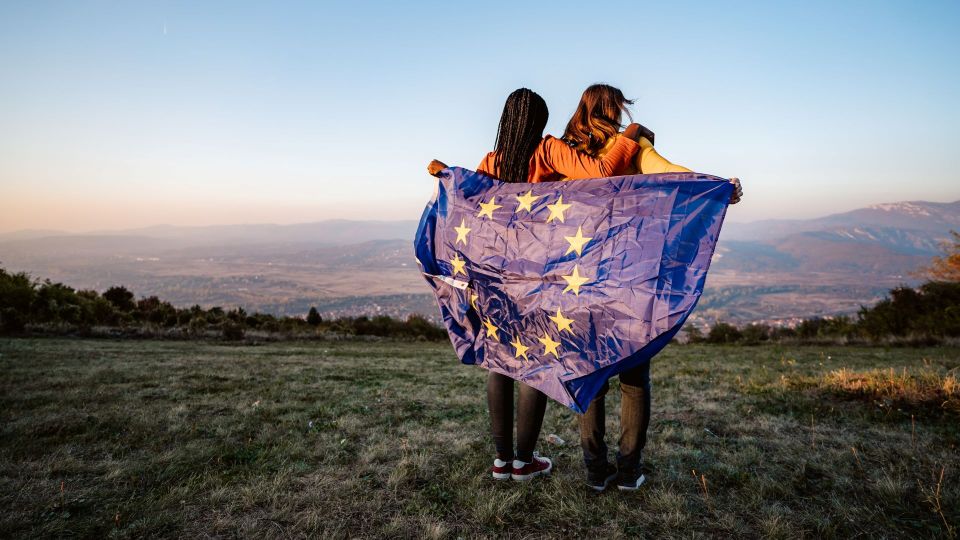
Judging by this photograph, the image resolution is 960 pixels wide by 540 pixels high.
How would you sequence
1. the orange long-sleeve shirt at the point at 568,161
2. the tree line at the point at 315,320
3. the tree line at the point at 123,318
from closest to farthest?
the orange long-sleeve shirt at the point at 568,161 < the tree line at the point at 123,318 < the tree line at the point at 315,320

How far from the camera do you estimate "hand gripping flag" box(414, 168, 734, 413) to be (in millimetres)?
2557

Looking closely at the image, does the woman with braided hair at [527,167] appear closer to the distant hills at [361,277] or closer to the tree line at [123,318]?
the tree line at [123,318]

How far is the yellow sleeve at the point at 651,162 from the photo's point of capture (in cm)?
272

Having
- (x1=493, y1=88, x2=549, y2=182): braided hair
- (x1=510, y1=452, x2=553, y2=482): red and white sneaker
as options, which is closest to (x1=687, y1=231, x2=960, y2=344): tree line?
(x1=510, y1=452, x2=553, y2=482): red and white sneaker

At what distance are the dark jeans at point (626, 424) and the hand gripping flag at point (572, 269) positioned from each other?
302 millimetres

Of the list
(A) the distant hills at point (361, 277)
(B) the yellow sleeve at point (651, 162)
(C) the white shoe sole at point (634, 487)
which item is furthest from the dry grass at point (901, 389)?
(A) the distant hills at point (361, 277)

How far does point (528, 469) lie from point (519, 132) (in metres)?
2.34

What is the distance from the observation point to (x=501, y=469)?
10.4ft

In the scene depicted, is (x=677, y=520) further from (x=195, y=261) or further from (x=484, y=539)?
(x=195, y=261)

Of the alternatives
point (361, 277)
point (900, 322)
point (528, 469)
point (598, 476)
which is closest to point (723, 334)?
point (900, 322)

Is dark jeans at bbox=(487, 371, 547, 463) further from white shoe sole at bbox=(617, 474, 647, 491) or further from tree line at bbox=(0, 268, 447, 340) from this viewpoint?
tree line at bbox=(0, 268, 447, 340)

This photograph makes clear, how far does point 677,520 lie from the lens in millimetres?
2580

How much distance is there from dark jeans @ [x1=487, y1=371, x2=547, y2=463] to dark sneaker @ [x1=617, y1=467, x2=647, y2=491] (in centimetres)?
61

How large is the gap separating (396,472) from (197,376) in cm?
535
